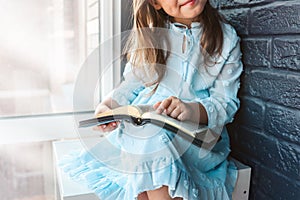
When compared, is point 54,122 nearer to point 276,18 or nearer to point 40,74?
point 40,74

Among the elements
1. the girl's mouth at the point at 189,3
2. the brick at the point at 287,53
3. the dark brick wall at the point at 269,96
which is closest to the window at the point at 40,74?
the girl's mouth at the point at 189,3

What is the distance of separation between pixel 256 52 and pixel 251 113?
6.6 inches

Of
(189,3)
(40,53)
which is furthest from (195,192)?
(40,53)

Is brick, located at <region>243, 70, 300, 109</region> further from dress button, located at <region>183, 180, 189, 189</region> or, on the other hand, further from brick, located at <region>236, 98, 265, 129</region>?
dress button, located at <region>183, 180, 189, 189</region>

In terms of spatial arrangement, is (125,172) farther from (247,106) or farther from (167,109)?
(247,106)

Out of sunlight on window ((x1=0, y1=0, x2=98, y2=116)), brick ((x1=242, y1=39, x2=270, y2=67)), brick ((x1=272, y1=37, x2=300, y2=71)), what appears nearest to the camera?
brick ((x1=272, y1=37, x2=300, y2=71))

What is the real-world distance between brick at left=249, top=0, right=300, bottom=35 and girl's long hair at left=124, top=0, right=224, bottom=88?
106mm

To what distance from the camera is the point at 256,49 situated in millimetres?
902

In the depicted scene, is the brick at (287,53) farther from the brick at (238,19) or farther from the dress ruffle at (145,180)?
the dress ruffle at (145,180)

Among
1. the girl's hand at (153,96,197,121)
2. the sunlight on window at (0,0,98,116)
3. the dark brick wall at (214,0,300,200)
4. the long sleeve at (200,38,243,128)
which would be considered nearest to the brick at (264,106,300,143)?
the dark brick wall at (214,0,300,200)

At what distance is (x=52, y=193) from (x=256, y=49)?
A: 3.34 ft

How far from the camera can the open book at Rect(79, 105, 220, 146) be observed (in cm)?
76

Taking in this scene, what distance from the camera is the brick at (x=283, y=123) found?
769mm

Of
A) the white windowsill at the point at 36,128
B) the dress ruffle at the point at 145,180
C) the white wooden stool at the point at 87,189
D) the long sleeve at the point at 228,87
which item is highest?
the long sleeve at the point at 228,87
